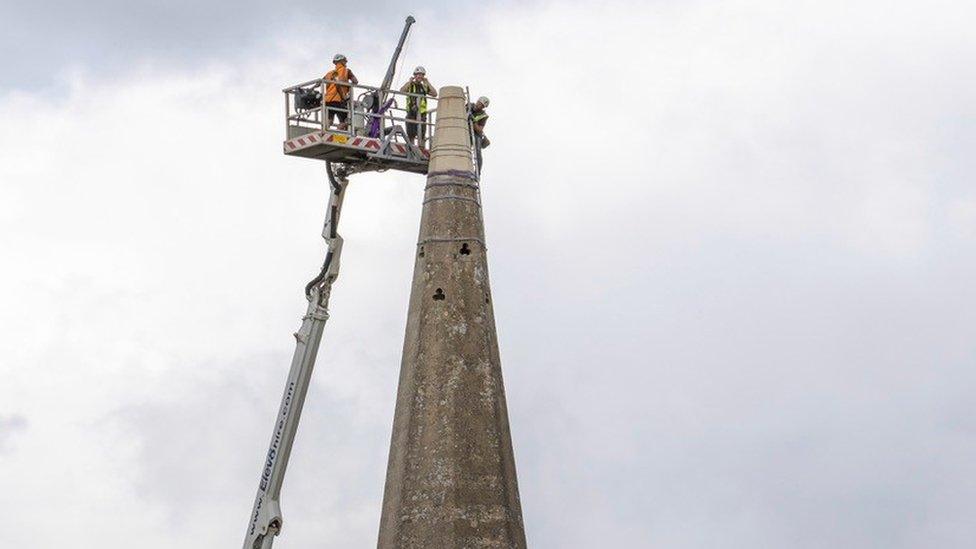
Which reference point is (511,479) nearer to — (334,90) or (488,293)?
(488,293)

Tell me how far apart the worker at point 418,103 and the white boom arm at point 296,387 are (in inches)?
49.2

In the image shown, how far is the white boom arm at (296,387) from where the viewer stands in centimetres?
3309

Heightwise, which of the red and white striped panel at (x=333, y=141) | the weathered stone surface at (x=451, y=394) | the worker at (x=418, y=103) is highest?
the worker at (x=418, y=103)

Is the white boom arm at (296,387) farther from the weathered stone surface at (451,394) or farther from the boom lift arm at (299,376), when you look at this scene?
the weathered stone surface at (451,394)

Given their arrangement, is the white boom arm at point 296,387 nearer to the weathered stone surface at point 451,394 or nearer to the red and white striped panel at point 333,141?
the red and white striped panel at point 333,141

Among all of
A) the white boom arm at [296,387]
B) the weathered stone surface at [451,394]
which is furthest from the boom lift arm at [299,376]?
the weathered stone surface at [451,394]

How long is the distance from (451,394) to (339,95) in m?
5.12

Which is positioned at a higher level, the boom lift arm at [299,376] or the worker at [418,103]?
the worker at [418,103]

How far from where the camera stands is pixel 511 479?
102ft

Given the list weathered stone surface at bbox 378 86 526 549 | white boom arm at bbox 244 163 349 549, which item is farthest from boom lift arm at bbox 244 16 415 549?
weathered stone surface at bbox 378 86 526 549

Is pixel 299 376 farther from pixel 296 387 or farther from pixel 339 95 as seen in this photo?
pixel 339 95

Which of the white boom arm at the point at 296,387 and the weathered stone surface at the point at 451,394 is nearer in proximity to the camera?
the weathered stone surface at the point at 451,394

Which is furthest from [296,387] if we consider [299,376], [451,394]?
[451,394]

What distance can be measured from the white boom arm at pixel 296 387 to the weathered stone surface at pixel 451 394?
191cm
